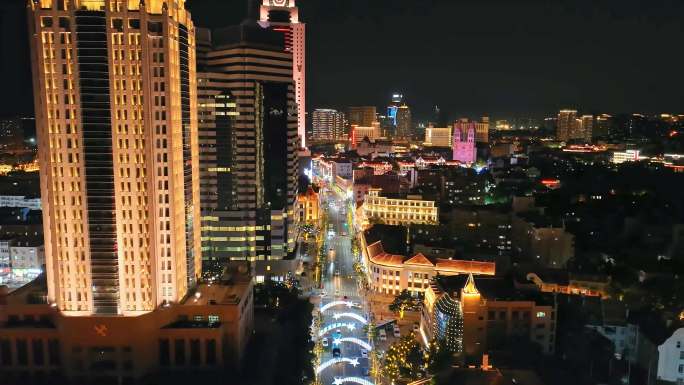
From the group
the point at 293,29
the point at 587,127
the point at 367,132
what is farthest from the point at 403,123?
the point at 293,29

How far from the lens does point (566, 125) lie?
451 feet

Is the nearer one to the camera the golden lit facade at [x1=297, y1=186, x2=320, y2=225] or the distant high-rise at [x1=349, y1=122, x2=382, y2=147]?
the golden lit facade at [x1=297, y1=186, x2=320, y2=225]

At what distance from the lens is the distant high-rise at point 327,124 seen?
19562cm

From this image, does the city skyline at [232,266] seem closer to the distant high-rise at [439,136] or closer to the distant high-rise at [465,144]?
the distant high-rise at [465,144]

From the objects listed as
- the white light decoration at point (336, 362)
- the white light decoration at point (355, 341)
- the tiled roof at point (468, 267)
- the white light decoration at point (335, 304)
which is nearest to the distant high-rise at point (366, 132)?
the white light decoration at point (335, 304)

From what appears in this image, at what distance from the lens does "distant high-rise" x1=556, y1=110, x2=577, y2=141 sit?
13512 cm

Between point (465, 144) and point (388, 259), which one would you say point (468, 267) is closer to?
point (388, 259)

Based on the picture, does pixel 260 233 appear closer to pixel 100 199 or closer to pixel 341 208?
pixel 100 199

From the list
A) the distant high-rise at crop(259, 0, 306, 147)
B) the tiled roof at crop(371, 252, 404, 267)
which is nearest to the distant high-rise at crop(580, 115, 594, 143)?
the distant high-rise at crop(259, 0, 306, 147)

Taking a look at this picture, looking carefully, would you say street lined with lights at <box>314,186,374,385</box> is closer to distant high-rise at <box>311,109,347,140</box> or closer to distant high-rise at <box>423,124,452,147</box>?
distant high-rise at <box>423,124,452,147</box>

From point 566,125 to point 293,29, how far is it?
7722 centimetres

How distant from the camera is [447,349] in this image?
29250mm

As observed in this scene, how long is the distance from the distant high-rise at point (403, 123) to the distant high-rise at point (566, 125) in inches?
2488

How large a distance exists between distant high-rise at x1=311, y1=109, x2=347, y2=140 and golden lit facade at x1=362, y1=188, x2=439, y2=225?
5200 inches
